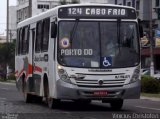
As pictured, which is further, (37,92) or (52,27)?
(37,92)

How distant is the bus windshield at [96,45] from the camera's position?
1934 cm

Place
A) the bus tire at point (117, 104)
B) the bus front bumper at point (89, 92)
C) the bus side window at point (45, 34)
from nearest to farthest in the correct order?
1. the bus front bumper at point (89, 92)
2. the bus tire at point (117, 104)
3. the bus side window at point (45, 34)

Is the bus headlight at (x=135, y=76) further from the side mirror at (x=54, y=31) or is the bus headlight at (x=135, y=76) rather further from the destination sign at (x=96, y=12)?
the side mirror at (x=54, y=31)

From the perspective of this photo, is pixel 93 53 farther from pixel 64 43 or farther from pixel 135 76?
pixel 135 76

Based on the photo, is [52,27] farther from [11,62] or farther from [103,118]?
[11,62]

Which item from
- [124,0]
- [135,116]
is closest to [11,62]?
[124,0]

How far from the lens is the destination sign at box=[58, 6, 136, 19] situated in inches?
774

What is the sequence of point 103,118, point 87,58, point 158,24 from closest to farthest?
1. point 103,118
2. point 87,58
3. point 158,24

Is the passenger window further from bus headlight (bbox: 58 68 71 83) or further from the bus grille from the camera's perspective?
the bus grille

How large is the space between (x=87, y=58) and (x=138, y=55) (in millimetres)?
1706

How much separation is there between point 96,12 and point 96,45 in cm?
113

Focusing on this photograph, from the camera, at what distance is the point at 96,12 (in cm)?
1980

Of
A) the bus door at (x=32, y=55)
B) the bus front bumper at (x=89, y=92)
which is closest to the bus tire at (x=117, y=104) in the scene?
the bus front bumper at (x=89, y=92)

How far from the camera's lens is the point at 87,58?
1934 cm
